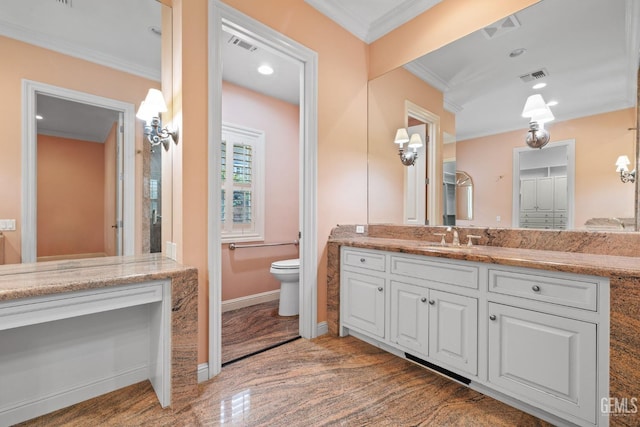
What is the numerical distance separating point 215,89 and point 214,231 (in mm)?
938

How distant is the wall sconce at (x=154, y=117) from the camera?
1750 mm

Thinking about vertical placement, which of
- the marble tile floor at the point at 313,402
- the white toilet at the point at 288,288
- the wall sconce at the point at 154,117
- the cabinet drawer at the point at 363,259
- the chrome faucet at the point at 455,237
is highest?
the wall sconce at the point at 154,117

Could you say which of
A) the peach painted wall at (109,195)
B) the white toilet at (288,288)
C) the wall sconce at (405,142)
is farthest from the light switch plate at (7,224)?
the wall sconce at (405,142)

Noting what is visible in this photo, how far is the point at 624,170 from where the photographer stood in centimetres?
166

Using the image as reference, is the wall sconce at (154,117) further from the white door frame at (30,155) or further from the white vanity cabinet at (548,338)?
the white vanity cabinet at (548,338)

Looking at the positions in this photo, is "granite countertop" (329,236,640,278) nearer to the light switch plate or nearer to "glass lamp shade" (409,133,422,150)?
"glass lamp shade" (409,133,422,150)

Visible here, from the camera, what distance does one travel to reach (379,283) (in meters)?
2.18

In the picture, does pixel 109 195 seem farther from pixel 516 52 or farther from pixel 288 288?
pixel 516 52

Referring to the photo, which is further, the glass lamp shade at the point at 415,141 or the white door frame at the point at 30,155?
the glass lamp shade at the point at 415,141

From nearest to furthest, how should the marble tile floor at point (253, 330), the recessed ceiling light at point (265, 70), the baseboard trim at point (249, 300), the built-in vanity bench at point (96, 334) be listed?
the built-in vanity bench at point (96, 334), the marble tile floor at point (253, 330), the recessed ceiling light at point (265, 70), the baseboard trim at point (249, 300)

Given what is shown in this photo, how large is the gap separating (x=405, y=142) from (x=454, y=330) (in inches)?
69.4

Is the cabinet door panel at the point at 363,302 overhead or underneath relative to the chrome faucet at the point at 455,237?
underneath

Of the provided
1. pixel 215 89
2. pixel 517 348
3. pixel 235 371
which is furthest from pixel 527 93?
pixel 235 371

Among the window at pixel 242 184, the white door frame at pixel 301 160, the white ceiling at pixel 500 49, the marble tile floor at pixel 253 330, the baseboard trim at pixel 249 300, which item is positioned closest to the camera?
the white ceiling at pixel 500 49
